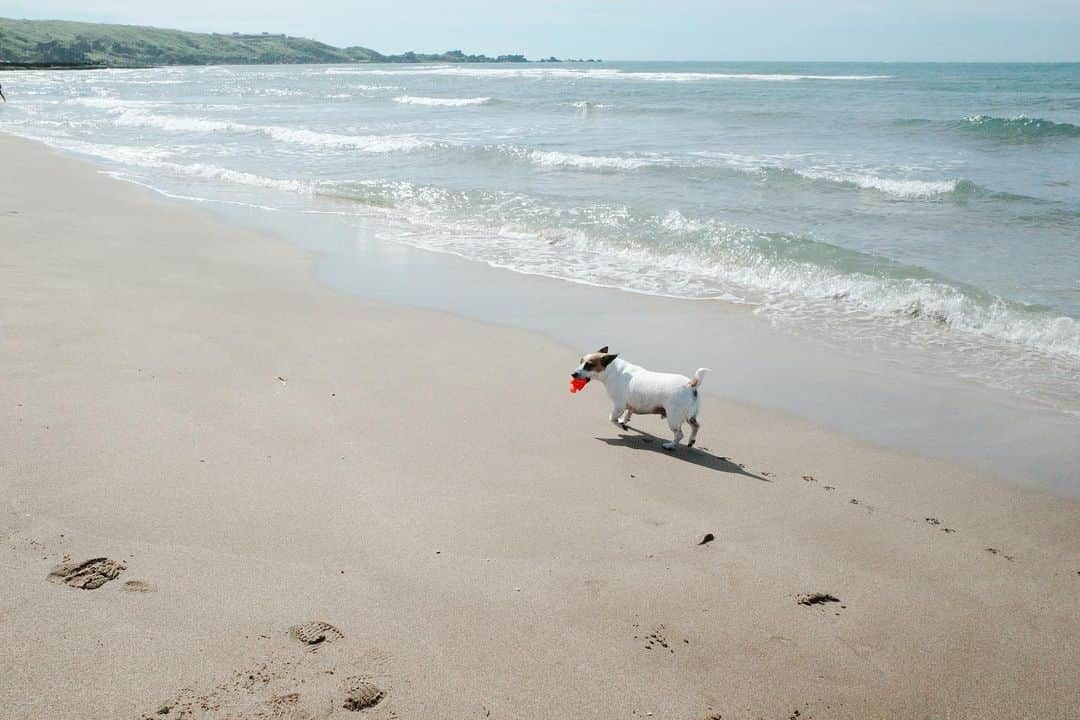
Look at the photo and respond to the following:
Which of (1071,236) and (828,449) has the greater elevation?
(1071,236)

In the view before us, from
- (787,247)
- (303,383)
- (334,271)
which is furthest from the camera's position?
(787,247)

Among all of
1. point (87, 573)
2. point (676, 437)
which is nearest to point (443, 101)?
point (676, 437)

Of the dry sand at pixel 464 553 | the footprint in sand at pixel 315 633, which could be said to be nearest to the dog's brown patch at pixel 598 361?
the dry sand at pixel 464 553

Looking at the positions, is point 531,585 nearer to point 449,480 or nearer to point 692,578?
point 692,578

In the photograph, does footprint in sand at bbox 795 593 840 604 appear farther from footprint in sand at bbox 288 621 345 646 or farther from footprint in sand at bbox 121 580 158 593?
footprint in sand at bbox 121 580 158 593

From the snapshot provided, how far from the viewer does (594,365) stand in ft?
19.6

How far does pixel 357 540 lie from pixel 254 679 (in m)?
1.07

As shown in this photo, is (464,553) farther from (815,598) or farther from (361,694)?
(815,598)

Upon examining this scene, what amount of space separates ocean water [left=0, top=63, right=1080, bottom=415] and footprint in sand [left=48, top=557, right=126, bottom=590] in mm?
6810

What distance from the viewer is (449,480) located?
478 centimetres

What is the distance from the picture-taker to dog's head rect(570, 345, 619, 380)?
5934mm

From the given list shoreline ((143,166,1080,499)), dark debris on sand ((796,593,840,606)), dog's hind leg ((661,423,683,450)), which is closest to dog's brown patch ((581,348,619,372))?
dog's hind leg ((661,423,683,450))

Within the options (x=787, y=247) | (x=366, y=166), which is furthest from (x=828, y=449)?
(x=366, y=166)

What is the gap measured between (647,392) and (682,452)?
1.60 ft
